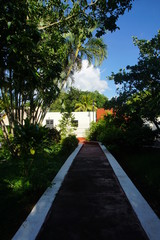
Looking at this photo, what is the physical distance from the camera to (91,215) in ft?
10.9

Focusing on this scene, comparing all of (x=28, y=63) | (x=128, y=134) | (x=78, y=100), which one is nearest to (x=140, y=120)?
(x=128, y=134)

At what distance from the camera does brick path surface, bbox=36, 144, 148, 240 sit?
2.76 m

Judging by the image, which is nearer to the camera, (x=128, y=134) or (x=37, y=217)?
(x=37, y=217)

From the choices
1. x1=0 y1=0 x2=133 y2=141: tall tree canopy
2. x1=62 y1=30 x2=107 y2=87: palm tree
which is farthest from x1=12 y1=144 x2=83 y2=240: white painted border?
x1=62 y1=30 x2=107 y2=87: palm tree

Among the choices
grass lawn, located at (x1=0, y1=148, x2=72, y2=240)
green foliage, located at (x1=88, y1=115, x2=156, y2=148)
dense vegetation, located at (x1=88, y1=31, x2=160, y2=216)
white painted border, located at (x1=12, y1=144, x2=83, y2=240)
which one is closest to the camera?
white painted border, located at (x1=12, y1=144, x2=83, y2=240)

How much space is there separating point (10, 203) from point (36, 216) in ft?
3.12

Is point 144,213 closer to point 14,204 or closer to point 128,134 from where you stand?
point 14,204

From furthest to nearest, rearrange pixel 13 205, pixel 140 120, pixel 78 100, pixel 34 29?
1. pixel 78 100
2. pixel 140 120
3. pixel 13 205
4. pixel 34 29

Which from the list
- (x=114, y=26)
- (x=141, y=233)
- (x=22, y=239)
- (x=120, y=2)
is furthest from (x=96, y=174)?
(x=120, y=2)

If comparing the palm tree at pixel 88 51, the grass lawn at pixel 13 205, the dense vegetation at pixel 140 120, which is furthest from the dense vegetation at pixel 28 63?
the palm tree at pixel 88 51

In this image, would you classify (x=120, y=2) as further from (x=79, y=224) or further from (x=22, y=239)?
(x=22, y=239)

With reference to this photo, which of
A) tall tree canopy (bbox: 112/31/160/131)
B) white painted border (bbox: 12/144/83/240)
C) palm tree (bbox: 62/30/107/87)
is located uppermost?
palm tree (bbox: 62/30/107/87)

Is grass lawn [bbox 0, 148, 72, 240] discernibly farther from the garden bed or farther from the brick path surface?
the brick path surface

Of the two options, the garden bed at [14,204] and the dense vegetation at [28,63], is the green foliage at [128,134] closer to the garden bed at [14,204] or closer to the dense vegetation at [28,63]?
the dense vegetation at [28,63]
